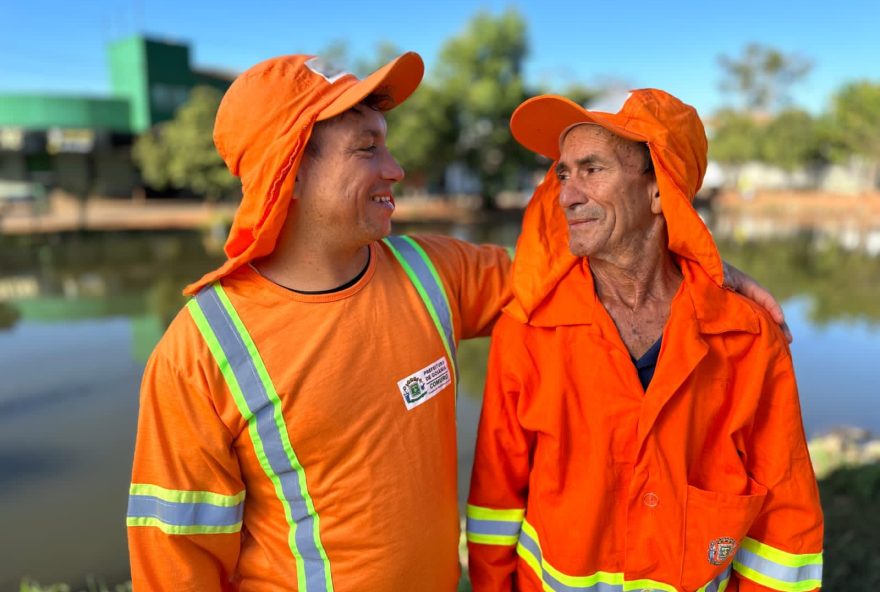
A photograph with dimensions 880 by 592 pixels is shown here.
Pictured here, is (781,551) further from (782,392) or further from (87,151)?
(87,151)

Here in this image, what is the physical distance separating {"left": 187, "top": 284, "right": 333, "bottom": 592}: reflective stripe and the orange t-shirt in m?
0.02

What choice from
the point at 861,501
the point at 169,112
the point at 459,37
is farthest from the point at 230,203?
the point at 861,501

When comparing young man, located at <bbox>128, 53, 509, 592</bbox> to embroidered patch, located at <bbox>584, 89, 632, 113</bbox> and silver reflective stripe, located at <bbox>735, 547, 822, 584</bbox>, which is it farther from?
silver reflective stripe, located at <bbox>735, 547, 822, 584</bbox>

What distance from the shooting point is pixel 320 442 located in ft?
4.87

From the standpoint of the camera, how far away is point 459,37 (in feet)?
80.1

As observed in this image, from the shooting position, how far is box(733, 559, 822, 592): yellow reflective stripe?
1660 mm

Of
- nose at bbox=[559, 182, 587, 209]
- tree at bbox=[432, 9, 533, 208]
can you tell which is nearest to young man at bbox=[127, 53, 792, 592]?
nose at bbox=[559, 182, 587, 209]

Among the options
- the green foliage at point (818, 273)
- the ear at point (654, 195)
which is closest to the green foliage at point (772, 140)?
the green foliage at point (818, 273)

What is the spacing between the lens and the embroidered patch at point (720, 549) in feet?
5.24

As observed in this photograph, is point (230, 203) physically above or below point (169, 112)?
below

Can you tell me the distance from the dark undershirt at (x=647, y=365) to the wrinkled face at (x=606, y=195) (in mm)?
268

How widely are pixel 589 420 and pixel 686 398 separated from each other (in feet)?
0.79

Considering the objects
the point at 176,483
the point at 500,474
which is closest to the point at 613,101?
the point at 500,474

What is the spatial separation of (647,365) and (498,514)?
58 centimetres
